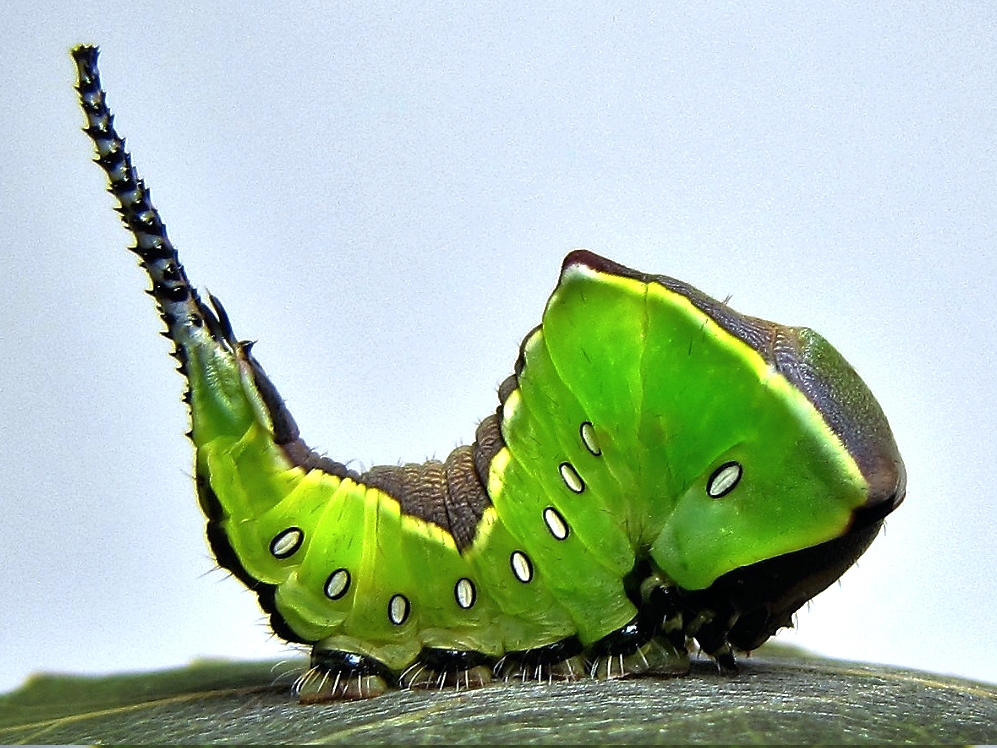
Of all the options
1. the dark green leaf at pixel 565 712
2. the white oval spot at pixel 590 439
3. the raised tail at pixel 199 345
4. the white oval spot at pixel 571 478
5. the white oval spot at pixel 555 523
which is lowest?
the dark green leaf at pixel 565 712

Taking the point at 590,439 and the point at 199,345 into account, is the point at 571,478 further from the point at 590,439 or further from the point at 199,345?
the point at 199,345

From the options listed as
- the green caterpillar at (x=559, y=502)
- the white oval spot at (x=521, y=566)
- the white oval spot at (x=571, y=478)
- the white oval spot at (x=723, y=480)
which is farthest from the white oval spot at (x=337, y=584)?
the white oval spot at (x=723, y=480)

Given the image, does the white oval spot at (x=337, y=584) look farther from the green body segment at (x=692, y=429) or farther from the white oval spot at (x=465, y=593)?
the green body segment at (x=692, y=429)

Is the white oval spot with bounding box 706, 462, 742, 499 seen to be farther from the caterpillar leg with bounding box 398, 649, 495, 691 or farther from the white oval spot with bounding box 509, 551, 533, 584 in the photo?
the caterpillar leg with bounding box 398, 649, 495, 691

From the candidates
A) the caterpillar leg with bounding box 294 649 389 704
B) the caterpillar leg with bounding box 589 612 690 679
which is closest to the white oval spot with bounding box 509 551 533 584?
the caterpillar leg with bounding box 589 612 690 679

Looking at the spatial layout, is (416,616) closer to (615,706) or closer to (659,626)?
(659,626)

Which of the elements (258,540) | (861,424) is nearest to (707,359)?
(861,424)
